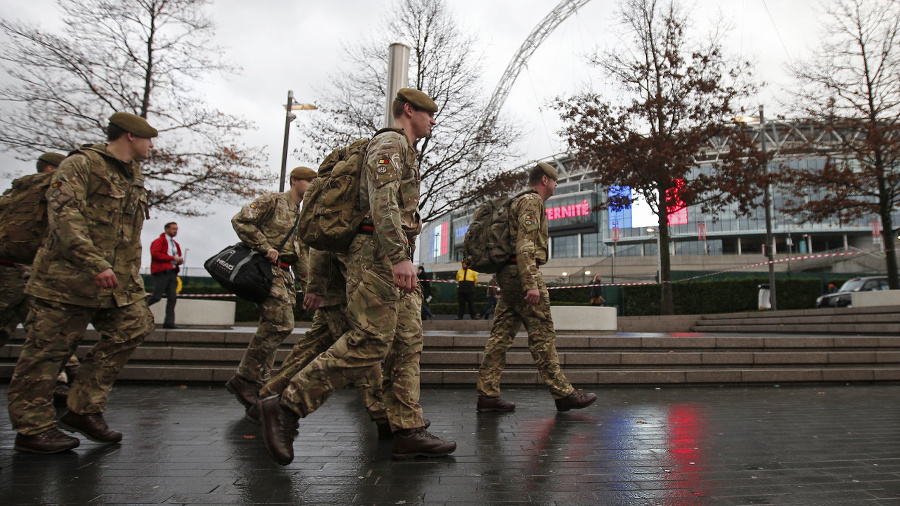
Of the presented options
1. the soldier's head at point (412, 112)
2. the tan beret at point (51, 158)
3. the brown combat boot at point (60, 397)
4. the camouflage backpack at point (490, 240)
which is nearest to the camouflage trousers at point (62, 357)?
the brown combat boot at point (60, 397)

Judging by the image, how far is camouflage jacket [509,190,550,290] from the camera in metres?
4.56

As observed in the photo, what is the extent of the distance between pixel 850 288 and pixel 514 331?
65.3 ft

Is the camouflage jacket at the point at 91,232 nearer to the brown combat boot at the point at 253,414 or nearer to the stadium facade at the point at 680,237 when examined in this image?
the brown combat boot at the point at 253,414

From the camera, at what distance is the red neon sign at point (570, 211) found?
72.9 meters

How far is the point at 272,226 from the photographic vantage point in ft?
16.2

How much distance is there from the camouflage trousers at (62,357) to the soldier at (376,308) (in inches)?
46.8

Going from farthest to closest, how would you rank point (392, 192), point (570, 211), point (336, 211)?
1. point (570, 211)
2. point (336, 211)
3. point (392, 192)

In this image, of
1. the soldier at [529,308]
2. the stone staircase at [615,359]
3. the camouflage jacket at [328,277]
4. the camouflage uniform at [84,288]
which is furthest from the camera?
the stone staircase at [615,359]

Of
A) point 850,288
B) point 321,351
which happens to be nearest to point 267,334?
point 321,351

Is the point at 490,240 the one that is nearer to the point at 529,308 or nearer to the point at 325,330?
the point at 529,308

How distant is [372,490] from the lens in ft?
8.39

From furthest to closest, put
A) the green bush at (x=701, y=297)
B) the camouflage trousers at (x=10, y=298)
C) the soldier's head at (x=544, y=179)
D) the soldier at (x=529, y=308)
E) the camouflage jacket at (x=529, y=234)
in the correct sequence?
the green bush at (x=701, y=297) → the soldier's head at (x=544, y=179) → the soldier at (x=529, y=308) → the camouflage jacket at (x=529, y=234) → the camouflage trousers at (x=10, y=298)

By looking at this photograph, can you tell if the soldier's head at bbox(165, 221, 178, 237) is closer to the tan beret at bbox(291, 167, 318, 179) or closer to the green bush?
the tan beret at bbox(291, 167, 318, 179)

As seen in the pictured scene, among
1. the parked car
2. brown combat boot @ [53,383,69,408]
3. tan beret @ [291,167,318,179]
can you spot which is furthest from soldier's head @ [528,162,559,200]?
the parked car
